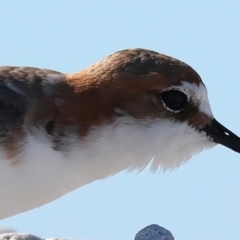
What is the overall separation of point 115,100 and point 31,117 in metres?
0.87

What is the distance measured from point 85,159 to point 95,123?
0.37 m

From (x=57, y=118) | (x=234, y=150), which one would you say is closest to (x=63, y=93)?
(x=57, y=118)

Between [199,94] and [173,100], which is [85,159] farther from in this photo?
[199,94]

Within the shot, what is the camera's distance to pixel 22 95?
26.6 feet

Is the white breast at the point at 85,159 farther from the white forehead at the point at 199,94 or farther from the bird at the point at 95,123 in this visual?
the white forehead at the point at 199,94

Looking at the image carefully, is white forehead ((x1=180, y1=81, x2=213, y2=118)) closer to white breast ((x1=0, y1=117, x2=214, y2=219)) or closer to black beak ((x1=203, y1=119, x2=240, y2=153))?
black beak ((x1=203, y1=119, x2=240, y2=153))

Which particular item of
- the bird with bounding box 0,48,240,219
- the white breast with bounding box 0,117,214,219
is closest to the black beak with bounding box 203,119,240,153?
the bird with bounding box 0,48,240,219

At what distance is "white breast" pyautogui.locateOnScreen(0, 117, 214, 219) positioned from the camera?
770 centimetres

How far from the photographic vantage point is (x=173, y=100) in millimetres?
8234

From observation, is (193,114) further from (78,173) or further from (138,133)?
(78,173)

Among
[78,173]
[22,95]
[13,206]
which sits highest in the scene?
[22,95]

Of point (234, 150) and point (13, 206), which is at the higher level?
point (234, 150)

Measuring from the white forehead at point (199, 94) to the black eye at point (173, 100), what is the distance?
0.09 meters

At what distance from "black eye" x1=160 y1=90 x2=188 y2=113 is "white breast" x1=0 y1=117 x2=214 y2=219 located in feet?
0.52
